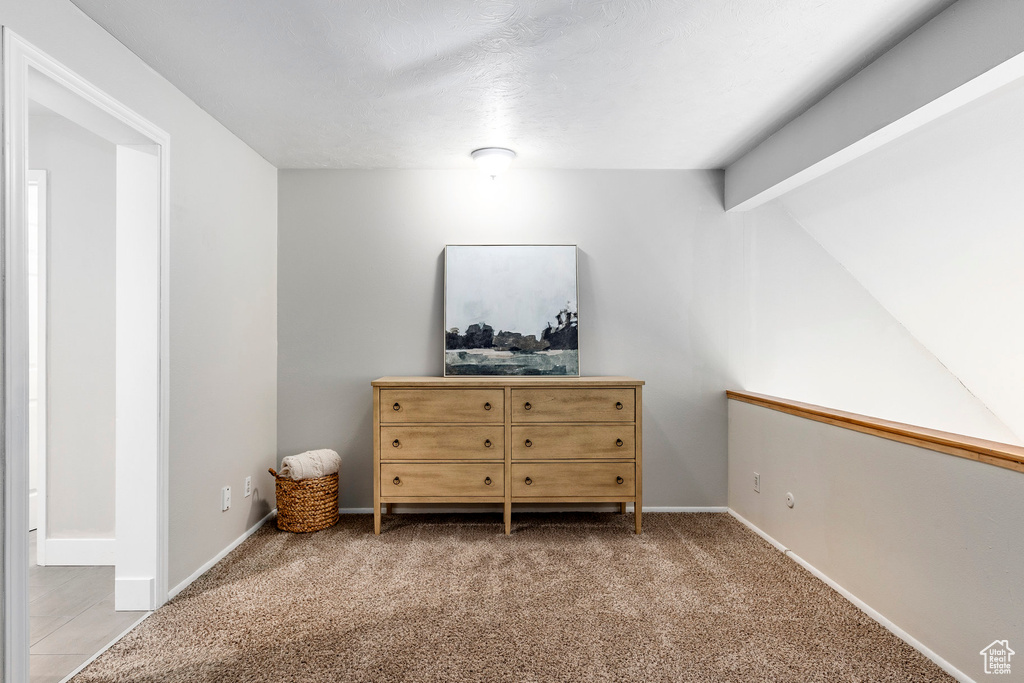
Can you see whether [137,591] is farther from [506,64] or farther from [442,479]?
[506,64]

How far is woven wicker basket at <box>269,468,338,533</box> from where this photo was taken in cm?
339

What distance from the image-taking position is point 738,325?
3850 mm

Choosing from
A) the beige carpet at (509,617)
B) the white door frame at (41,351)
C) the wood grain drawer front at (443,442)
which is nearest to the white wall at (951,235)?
the beige carpet at (509,617)

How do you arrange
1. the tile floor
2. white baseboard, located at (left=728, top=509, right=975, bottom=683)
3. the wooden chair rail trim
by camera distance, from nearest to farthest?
the wooden chair rail trim, white baseboard, located at (left=728, top=509, right=975, bottom=683), the tile floor

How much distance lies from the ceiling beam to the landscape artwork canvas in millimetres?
1470

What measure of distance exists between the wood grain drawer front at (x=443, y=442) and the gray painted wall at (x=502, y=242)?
1.88ft

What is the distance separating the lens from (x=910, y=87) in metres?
2.09

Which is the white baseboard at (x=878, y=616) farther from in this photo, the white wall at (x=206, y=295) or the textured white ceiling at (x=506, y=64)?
the white wall at (x=206, y=295)

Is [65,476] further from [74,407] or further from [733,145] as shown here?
[733,145]

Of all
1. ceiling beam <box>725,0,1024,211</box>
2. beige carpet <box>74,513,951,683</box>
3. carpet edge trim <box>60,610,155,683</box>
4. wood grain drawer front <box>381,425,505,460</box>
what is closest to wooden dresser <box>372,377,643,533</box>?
wood grain drawer front <box>381,425,505,460</box>

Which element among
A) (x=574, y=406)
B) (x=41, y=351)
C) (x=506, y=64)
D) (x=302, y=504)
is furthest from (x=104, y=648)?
(x=506, y=64)

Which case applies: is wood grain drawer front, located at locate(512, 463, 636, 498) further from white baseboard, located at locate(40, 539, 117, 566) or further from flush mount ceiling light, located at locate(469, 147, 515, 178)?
white baseboard, located at locate(40, 539, 117, 566)

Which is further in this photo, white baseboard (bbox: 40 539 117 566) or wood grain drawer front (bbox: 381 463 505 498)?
wood grain drawer front (bbox: 381 463 505 498)

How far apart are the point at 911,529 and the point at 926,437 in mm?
374
